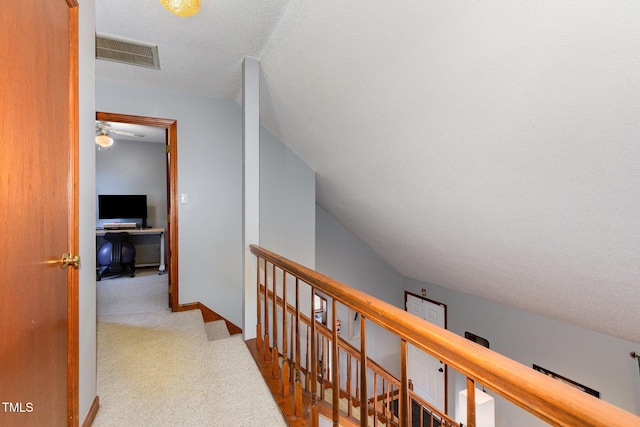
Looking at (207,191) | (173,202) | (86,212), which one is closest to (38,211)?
(86,212)

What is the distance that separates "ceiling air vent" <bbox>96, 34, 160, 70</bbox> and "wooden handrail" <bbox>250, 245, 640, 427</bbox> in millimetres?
2548

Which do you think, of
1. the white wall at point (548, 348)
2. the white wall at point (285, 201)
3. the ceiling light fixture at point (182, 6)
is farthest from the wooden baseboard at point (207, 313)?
the white wall at point (548, 348)

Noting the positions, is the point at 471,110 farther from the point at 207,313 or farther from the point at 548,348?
the point at 548,348

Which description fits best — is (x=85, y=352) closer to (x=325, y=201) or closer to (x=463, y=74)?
(x=463, y=74)

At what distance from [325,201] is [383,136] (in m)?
2.25

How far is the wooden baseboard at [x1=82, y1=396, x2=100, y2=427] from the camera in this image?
1434mm

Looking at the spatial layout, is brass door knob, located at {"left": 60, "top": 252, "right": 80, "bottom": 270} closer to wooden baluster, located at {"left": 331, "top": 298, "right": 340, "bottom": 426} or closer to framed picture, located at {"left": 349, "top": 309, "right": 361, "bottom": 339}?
wooden baluster, located at {"left": 331, "top": 298, "right": 340, "bottom": 426}

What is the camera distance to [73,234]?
1.31 metres

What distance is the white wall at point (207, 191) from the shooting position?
10.1 ft

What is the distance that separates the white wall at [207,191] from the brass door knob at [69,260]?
1.85 m

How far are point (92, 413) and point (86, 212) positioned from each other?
1035 millimetres

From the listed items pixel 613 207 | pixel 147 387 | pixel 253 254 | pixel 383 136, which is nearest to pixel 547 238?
→ pixel 613 207

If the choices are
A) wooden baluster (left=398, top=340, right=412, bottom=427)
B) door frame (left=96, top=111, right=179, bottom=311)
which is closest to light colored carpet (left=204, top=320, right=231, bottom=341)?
door frame (left=96, top=111, right=179, bottom=311)

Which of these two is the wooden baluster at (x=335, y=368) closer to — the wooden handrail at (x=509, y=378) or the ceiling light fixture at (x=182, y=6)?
the wooden handrail at (x=509, y=378)
